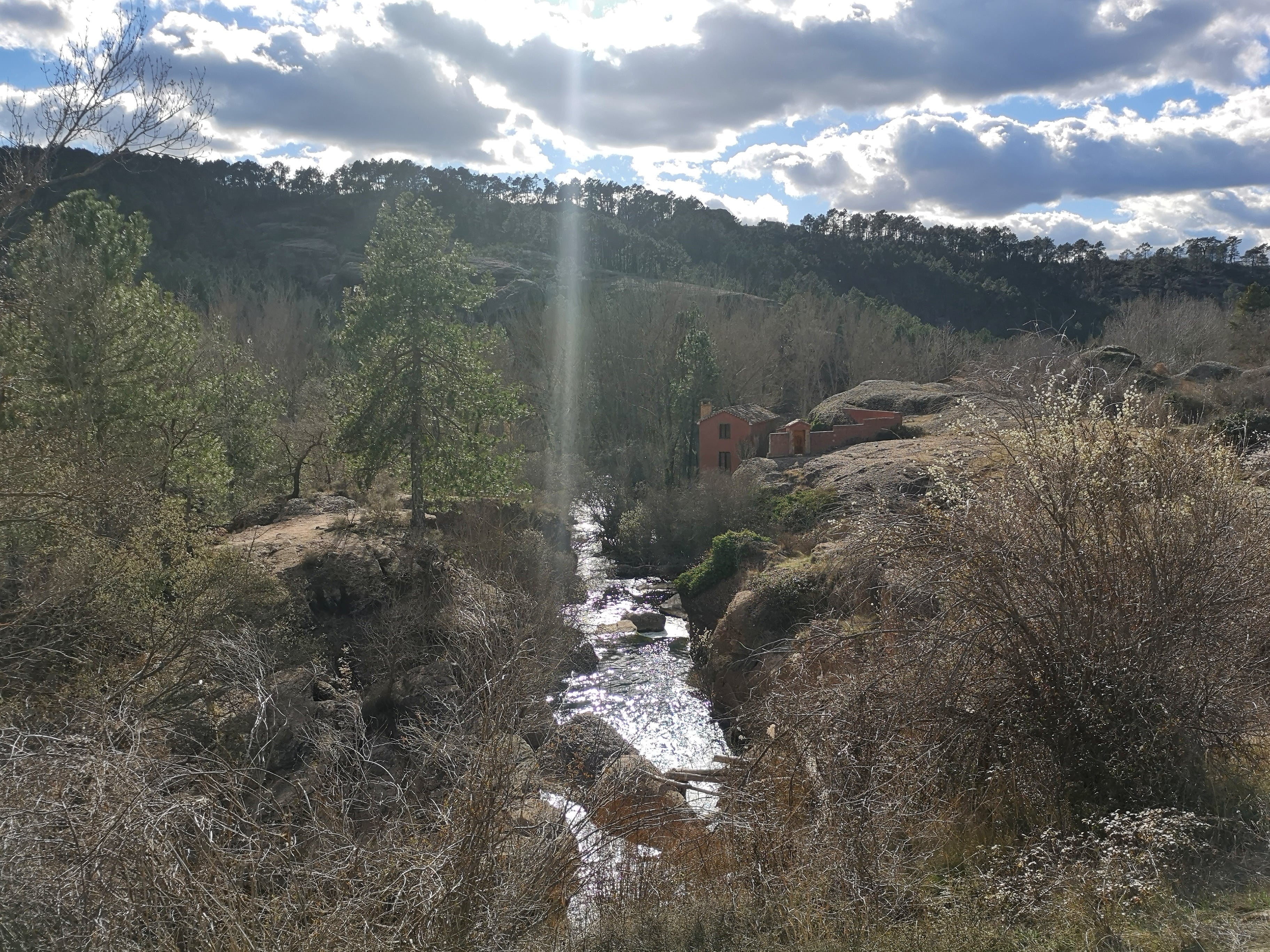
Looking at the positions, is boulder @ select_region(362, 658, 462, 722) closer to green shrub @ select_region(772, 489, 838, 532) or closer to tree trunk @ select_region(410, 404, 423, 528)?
tree trunk @ select_region(410, 404, 423, 528)

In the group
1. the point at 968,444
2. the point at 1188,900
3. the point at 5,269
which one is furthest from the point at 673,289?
the point at 1188,900

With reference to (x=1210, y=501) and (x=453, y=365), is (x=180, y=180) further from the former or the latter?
(x=1210, y=501)

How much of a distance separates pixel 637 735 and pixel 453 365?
1063 cm

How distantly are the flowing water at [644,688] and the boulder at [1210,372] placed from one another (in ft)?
76.4

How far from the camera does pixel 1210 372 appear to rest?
3375cm

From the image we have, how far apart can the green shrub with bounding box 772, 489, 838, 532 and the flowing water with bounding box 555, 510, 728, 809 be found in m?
4.54

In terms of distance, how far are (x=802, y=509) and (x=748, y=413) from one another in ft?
44.0

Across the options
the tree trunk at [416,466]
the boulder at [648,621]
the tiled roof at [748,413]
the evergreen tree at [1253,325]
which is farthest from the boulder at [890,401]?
the tree trunk at [416,466]

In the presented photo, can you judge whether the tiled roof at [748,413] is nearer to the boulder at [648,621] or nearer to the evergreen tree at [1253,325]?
the boulder at [648,621]

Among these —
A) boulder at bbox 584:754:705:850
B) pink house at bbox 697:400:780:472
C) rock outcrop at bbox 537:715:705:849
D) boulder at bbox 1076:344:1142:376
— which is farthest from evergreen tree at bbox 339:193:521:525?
boulder at bbox 1076:344:1142:376

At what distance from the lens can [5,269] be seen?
18797 millimetres

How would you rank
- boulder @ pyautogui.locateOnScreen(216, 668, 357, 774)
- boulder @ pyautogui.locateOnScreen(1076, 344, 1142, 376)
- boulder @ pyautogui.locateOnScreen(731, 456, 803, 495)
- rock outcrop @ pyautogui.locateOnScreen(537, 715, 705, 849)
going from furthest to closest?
boulder @ pyautogui.locateOnScreen(731, 456, 803, 495) < boulder @ pyautogui.locateOnScreen(1076, 344, 1142, 376) < boulder @ pyautogui.locateOnScreen(216, 668, 357, 774) < rock outcrop @ pyautogui.locateOnScreen(537, 715, 705, 849)

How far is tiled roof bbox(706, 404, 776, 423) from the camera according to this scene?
3797cm

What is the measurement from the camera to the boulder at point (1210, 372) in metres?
32.3
